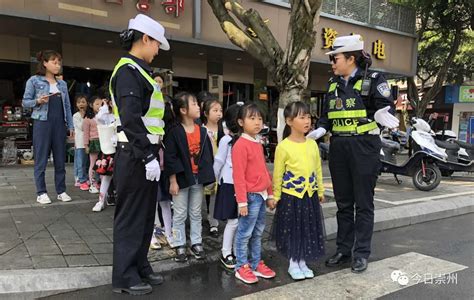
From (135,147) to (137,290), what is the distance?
1.13 m

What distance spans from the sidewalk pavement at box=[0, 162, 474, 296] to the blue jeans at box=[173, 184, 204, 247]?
226 mm

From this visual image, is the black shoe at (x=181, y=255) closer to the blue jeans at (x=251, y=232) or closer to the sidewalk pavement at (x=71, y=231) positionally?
the sidewalk pavement at (x=71, y=231)

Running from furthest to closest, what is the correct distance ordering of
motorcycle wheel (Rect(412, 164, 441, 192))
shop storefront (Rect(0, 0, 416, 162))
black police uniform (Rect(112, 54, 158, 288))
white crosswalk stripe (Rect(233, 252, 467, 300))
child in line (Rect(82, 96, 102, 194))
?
shop storefront (Rect(0, 0, 416, 162)) < motorcycle wheel (Rect(412, 164, 441, 192)) < child in line (Rect(82, 96, 102, 194)) < white crosswalk stripe (Rect(233, 252, 467, 300)) < black police uniform (Rect(112, 54, 158, 288))

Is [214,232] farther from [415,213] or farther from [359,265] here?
[415,213]

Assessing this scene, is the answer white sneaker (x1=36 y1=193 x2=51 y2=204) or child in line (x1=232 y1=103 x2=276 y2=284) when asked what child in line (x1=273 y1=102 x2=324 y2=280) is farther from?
white sneaker (x1=36 y1=193 x2=51 y2=204)

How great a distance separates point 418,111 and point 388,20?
4.62 metres

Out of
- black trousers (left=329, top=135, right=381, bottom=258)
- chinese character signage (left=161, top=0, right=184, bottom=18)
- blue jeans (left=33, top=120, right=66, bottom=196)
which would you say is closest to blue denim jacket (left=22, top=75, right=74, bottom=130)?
blue jeans (left=33, top=120, right=66, bottom=196)

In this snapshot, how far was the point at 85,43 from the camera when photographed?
1039cm

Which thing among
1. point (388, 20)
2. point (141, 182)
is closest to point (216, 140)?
point (141, 182)

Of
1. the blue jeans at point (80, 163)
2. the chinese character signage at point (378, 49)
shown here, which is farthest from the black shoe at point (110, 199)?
the chinese character signage at point (378, 49)

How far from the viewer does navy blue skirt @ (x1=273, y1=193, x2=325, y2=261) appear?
3.59m

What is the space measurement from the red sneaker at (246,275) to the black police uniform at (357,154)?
3.36 feet

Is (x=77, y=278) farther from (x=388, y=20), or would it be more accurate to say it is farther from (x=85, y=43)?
(x=388, y=20)

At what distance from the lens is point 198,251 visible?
3.97 metres
